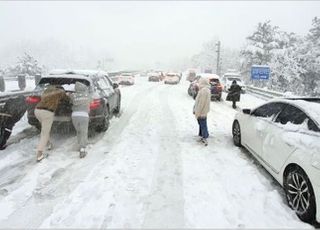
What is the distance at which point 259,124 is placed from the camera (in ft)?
25.0

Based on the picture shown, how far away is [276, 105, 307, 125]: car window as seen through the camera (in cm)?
A: 617

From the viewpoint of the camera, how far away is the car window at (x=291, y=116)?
20.2ft

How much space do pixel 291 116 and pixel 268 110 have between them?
1.18 meters

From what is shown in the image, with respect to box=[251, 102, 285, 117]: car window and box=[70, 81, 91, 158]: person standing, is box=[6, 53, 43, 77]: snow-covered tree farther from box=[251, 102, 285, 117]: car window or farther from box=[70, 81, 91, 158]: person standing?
box=[251, 102, 285, 117]: car window

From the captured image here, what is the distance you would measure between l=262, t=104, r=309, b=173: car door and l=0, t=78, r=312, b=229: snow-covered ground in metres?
0.48

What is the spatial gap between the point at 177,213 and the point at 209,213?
1.53 feet

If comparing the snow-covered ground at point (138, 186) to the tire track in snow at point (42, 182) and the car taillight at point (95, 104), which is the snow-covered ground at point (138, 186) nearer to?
the tire track in snow at point (42, 182)

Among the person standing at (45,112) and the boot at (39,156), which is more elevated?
the person standing at (45,112)

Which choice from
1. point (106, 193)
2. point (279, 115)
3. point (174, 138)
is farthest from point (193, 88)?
point (106, 193)

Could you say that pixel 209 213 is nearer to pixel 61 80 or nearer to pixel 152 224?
pixel 152 224

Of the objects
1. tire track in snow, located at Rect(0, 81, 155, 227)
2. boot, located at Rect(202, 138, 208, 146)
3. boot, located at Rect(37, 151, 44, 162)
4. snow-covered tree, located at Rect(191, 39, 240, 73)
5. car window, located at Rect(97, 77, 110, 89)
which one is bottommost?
snow-covered tree, located at Rect(191, 39, 240, 73)

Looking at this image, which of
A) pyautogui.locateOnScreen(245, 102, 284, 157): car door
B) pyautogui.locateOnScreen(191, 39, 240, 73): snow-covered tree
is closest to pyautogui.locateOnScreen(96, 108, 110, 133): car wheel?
pyautogui.locateOnScreen(245, 102, 284, 157): car door

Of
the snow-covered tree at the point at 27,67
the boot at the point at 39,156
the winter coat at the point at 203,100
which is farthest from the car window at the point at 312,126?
the snow-covered tree at the point at 27,67

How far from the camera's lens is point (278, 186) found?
251 inches
